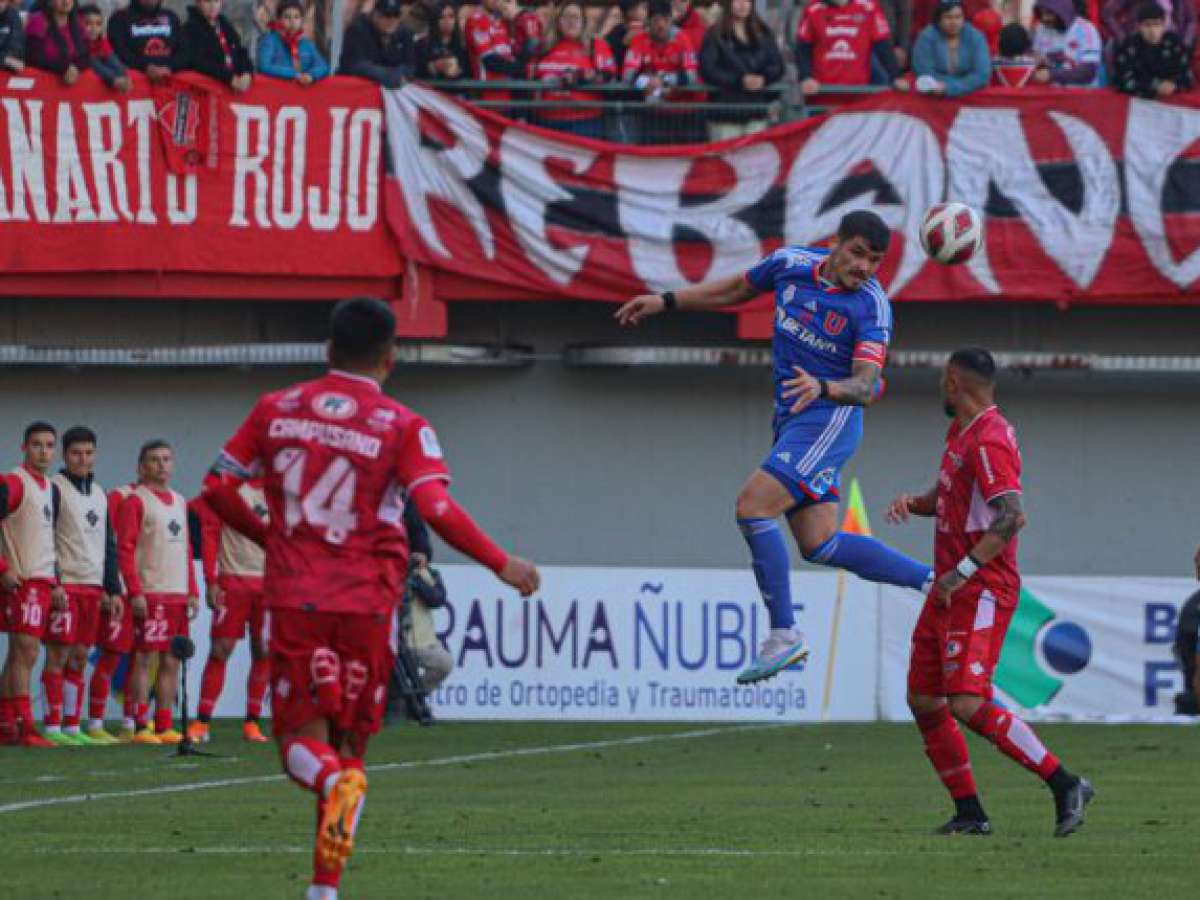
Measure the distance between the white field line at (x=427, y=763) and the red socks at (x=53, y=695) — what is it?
3.67 m

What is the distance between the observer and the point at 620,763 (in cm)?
1698

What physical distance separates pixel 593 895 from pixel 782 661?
388cm

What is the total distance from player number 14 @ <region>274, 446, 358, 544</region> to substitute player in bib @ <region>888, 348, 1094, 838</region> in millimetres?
3986

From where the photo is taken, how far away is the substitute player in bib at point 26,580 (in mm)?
19266

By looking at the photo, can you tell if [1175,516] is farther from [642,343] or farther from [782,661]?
[782,661]

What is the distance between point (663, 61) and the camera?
2539 centimetres

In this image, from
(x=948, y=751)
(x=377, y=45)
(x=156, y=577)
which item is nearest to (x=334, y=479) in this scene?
(x=948, y=751)

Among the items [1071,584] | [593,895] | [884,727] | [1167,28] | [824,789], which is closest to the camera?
[593,895]

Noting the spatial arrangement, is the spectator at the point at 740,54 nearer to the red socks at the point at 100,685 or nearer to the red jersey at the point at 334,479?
the red socks at the point at 100,685

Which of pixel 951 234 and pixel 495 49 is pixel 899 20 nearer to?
pixel 495 49

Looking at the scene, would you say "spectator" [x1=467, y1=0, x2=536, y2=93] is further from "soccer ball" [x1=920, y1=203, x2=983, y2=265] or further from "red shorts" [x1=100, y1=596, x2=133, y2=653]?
"soccer ball" [x1=920, y1=203, x2=983, y2=265]

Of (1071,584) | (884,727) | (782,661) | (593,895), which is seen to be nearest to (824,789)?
(782,661)

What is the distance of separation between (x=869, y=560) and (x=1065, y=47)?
14046 mm

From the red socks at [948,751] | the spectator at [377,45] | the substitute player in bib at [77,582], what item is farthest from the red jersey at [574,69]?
the red socks at [948,751]
